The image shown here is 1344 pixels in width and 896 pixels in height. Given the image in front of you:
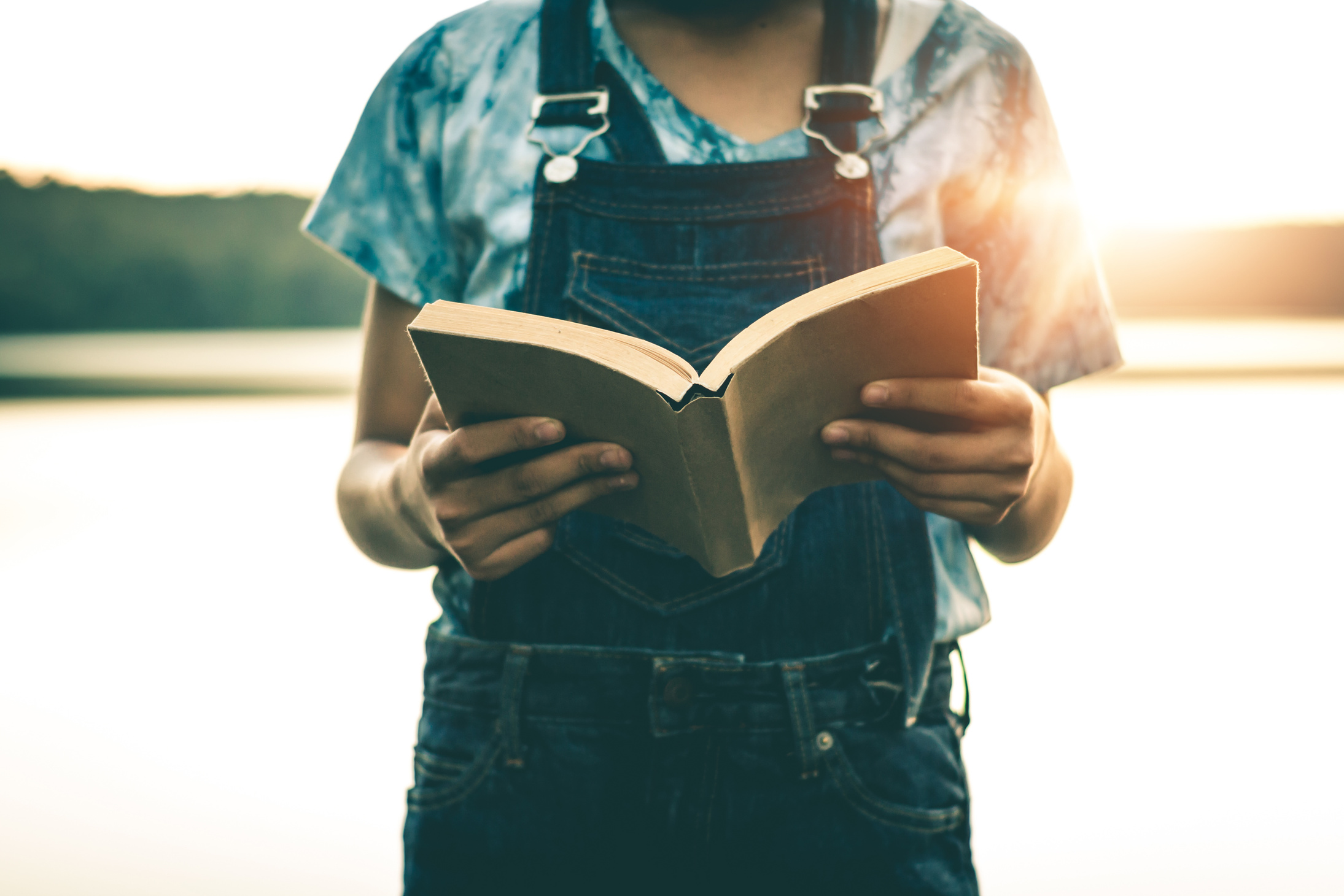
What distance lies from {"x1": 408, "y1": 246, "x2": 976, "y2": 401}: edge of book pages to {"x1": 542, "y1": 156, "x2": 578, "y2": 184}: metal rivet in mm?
231

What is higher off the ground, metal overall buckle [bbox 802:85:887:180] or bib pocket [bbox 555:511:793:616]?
metal overall buckle [bbox 802:85:887:180]

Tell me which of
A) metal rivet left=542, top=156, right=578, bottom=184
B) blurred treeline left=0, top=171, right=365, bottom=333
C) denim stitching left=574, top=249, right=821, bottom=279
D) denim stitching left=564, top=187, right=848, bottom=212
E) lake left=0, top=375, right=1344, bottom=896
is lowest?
lake left=0, top=375, right=1344, bottom=896

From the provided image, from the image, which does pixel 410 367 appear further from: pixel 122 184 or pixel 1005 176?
pixel 122 184

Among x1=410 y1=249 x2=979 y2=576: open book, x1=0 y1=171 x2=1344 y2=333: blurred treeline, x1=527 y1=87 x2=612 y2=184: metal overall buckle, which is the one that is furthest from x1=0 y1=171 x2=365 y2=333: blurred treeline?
x1=410 y1=249 x2=979 y2=576: open book

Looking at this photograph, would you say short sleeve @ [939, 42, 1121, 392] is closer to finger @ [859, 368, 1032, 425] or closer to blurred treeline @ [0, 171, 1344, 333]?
finger @ [859, 368, 1032, 425]

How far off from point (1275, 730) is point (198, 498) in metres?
4.99

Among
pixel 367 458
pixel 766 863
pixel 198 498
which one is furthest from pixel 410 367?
pixel 198 498

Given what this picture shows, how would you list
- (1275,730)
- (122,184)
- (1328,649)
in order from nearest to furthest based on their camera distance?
(1275,730) < (1328,649) < (122,184)

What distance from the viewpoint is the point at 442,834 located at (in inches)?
31.6

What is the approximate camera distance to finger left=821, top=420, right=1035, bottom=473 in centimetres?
63

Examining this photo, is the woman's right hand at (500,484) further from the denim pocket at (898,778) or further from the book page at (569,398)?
the denim pocket at (898,778)

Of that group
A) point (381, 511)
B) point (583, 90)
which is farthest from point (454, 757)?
point (583, 90)

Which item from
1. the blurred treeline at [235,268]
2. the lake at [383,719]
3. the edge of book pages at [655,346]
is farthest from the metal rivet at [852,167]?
the blurred treeline at [235,268]

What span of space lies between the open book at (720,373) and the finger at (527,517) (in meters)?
0.03
